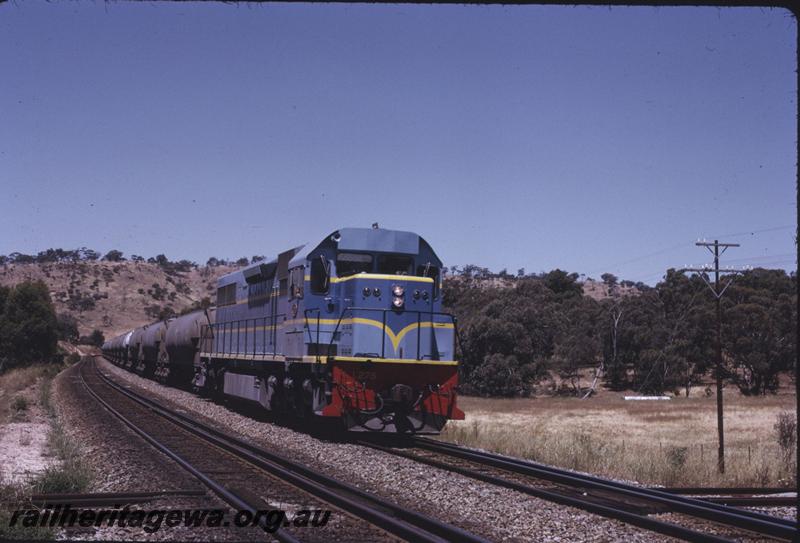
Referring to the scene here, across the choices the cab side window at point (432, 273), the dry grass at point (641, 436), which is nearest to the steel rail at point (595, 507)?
the dry grass at point (641, 436)

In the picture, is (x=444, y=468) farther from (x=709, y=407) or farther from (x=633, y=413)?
(x=709, y=407)

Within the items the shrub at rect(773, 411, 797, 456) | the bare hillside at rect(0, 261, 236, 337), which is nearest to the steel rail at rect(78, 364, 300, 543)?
the shrub at rect(773, 411, 797, 456)

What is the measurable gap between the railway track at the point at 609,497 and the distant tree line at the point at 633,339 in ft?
171

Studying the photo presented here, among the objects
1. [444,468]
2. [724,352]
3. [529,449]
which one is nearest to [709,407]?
[724,352]

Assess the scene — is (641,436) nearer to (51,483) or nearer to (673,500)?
(673,500)

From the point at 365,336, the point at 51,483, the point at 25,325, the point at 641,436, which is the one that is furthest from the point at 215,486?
the point at 25,325

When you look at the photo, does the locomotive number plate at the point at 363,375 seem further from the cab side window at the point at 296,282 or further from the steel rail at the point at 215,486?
the steel rail at the point at 215,486

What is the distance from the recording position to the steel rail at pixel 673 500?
948 centimetres

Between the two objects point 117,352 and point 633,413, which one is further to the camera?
point 117,352

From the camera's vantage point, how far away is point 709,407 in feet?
202

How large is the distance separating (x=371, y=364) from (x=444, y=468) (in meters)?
3.94

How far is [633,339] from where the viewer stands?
79625 mm

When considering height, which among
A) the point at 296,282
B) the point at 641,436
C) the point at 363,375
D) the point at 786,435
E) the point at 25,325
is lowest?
the point at 641,436

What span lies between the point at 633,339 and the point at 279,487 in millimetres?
71715
